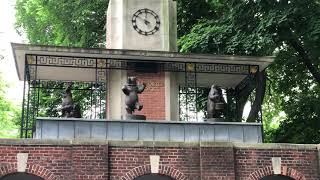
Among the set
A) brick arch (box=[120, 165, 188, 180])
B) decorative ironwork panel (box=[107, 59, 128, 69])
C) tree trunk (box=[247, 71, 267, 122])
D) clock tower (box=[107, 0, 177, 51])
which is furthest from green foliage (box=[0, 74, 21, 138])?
brick arch (box=[120, 165, 188, 180])

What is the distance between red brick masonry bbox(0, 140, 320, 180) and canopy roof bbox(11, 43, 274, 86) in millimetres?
3529

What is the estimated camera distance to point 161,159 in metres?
15.0

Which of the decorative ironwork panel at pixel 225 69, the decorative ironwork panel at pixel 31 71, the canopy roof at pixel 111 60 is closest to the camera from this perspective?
the canopy roof at pixel 111 60

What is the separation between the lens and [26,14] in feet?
A: 92.8

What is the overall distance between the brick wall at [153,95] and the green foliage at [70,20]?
8307mm

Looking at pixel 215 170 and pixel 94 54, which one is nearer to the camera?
pixel 215 170

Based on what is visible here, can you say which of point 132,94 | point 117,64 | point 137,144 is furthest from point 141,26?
point 137,144

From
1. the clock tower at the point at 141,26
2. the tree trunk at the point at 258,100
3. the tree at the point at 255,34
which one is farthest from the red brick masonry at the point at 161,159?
the tree trunk at the point at 258,100

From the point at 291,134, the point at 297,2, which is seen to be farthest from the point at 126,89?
the point at 291,134

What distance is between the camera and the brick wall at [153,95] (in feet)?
59.7

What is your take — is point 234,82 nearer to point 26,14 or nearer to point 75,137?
point 75,137

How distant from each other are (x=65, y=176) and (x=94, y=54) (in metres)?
4.44

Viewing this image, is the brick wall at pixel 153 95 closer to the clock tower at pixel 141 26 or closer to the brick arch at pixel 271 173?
the clock tower at pixel 141 26

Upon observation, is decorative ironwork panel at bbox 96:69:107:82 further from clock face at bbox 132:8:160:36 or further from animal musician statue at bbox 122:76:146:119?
animal musician statue at bbox 122:76:146:119
